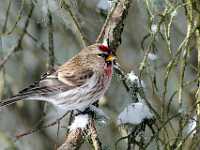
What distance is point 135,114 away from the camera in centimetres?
352

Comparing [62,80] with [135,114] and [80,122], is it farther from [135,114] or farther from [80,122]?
[135,114]

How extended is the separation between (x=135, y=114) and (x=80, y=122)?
457mm

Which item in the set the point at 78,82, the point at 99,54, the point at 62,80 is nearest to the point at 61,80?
the point at 62,80

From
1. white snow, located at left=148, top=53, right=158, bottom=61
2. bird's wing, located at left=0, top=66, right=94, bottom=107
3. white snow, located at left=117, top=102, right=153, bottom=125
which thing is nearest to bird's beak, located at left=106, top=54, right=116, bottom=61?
bird's wing, located at left=0, top=66, right=94, bottom=107

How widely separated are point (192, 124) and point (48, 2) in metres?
1.28

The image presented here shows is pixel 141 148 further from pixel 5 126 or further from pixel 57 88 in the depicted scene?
pixel 5 126

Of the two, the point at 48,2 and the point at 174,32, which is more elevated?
the point at 174,32

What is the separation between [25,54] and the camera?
296 inches

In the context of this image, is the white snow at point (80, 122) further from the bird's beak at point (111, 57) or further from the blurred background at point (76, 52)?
the bird's beak at point (111, 57)

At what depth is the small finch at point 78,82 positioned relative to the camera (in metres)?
4.34

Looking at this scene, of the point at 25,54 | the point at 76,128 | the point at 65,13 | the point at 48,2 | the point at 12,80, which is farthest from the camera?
the point at 25,54

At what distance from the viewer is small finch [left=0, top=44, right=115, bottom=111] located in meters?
4.34

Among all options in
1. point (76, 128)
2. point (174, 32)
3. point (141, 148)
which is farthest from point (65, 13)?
point (174, 32)

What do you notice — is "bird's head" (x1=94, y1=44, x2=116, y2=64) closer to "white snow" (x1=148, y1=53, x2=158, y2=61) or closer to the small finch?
the small finch
